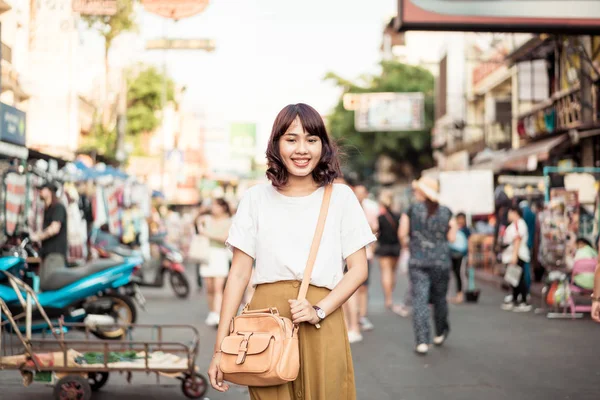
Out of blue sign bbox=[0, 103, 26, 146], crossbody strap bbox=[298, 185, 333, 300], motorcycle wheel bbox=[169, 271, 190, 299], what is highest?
blue sign bbox=[0, 103, 26, 146]

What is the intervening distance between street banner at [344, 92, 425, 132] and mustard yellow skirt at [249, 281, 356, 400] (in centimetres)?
4074

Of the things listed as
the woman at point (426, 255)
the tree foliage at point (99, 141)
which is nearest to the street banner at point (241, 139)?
the tree foliage at point (99, 141)

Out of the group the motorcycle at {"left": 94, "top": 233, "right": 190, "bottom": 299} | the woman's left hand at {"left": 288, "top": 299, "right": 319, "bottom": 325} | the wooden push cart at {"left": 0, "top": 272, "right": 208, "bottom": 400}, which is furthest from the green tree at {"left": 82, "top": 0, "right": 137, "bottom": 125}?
the woman's left hand at {"left": 288, "top": 299, "right": 319, "bottom": 325}

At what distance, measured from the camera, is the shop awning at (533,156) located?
71.6 ft

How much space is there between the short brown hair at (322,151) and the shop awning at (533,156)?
18848 mm

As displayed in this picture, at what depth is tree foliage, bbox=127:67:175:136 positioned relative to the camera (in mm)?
53969

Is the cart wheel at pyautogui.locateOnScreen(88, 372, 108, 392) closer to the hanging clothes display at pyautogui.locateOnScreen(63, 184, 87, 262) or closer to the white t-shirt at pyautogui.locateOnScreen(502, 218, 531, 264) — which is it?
the hanging clothes display at pyautogui.locateOnScreen(63, 184, 87, 262)

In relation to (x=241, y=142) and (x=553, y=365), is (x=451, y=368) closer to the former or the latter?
(x=553, y=365)

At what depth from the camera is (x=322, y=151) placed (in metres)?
3.55

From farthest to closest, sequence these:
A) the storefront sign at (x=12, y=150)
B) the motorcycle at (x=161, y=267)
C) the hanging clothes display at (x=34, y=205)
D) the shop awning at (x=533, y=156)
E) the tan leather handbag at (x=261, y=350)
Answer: the shop awning at (x=533, y=156), the motorcycle at (x=161, y=267), the hanging clothes display at (x=34, y=205), the storefront sign at (x=12, y=150), the tan leather handbag at (x=261, y=350)

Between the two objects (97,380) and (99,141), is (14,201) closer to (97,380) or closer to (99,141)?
(97,380)

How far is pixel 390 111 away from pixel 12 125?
35.1 meters

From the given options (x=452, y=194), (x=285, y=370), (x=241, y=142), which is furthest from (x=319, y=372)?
(x=241, y=142)

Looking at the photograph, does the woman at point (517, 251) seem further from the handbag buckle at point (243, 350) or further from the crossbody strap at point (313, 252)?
the handbag buckle at point (243, 350)
